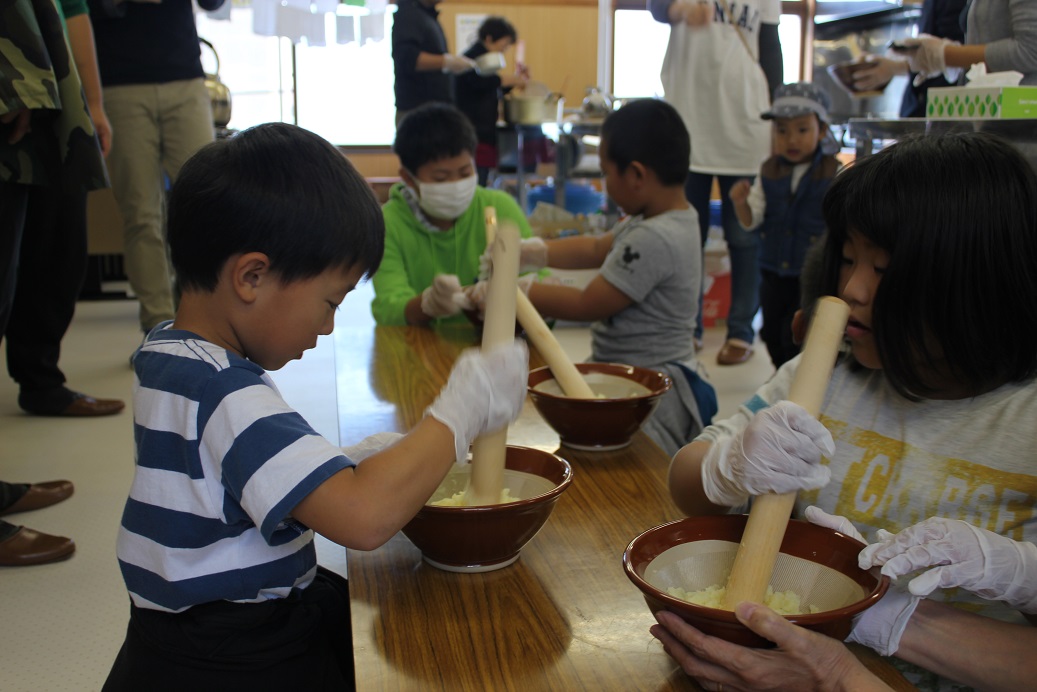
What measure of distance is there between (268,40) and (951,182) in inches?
323

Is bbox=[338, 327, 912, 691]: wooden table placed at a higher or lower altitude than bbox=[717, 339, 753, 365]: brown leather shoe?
higher

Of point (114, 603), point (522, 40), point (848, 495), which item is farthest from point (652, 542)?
point (522, 40)

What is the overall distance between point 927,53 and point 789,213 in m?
0.79

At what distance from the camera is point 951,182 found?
92 centimetres

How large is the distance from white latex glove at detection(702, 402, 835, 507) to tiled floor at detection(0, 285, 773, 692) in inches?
37.0

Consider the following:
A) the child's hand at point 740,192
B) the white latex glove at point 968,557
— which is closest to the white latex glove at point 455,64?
→ the child's hand at point 740,192

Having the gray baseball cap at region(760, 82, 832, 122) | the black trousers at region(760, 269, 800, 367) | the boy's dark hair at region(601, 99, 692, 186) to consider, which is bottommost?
the black trousers at region(760, 269, 800, 367)

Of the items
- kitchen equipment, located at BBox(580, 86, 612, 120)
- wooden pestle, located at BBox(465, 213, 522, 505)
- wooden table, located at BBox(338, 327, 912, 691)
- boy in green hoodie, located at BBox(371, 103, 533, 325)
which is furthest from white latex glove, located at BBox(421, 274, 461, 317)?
kitchen equipment, located at BBox(580, 86, 612, 120)

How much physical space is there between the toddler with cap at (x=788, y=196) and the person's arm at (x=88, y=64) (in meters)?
2.23

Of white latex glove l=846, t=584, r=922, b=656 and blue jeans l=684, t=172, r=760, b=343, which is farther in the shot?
blue jeans l=684, t=172, r=760, b=343

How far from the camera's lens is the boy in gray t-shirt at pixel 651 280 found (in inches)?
74.5

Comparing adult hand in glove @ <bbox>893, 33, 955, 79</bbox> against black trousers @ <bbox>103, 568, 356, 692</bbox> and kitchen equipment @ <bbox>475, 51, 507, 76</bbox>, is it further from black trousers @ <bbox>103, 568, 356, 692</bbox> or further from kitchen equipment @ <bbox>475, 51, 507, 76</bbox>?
→ kitchen equipment @ <bbox>475, 51, 507, 76</bbox>

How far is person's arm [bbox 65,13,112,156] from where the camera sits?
273 cm

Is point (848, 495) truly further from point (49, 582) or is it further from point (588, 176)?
point (588, 176)
